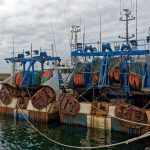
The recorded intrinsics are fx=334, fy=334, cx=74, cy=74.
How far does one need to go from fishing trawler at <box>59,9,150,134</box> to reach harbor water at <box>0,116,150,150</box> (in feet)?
2.72

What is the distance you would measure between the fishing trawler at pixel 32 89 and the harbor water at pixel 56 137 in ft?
4.90

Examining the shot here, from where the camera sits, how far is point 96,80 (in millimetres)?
27484

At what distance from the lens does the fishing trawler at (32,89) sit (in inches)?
1122

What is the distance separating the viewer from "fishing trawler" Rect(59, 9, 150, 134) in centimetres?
2330

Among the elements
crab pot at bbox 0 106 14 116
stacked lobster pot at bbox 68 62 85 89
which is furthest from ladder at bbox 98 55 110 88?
crab pot at bbox 0 106 14 116

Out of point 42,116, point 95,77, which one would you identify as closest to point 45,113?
point 42,116

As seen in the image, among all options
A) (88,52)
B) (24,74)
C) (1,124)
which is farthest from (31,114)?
(88,52)

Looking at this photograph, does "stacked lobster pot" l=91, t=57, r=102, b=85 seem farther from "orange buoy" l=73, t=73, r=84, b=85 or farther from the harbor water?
the harbor water

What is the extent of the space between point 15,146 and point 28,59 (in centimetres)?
1256

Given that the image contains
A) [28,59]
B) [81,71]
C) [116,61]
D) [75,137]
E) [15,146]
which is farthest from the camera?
[28,59]

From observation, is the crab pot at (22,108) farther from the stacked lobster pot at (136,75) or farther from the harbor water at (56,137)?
the stacked lobster pot at (136,75)

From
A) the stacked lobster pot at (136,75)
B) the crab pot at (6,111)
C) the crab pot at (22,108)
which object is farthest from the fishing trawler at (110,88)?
the crab pot at (6,111)

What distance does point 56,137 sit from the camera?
23.4 metres

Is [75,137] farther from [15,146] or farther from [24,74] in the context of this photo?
[24,74]
